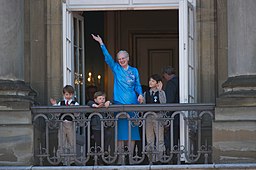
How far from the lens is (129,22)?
64.1 ft

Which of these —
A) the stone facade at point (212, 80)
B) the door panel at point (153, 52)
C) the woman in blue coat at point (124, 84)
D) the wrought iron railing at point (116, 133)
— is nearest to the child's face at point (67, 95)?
the wrought iron railing at point (116, 133)

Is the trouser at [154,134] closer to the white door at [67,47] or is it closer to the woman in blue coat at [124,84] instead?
the woman in blue coat at [124,84]

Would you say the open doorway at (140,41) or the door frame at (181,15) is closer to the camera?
the door frame at (181,15)

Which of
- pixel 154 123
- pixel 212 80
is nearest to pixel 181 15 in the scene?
pixel 212 80

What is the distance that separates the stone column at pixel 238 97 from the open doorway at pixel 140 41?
6.02 meters

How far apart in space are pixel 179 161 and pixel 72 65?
270 cm

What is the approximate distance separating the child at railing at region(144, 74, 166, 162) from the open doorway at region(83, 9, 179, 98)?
17.9 ft

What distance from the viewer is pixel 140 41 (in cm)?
1959

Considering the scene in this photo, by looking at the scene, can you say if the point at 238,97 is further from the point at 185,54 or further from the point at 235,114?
the point at 185,54

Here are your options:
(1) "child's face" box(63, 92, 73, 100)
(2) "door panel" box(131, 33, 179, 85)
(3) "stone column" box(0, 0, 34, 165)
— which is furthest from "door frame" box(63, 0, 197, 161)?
(2) "door panel" box(131, 33, 179, 85)

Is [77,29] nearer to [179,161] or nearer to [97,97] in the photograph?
[97,97]

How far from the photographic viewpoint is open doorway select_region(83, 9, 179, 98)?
62.4 feet

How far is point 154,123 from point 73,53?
7.36ft

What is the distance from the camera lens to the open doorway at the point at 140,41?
62.4 feet
